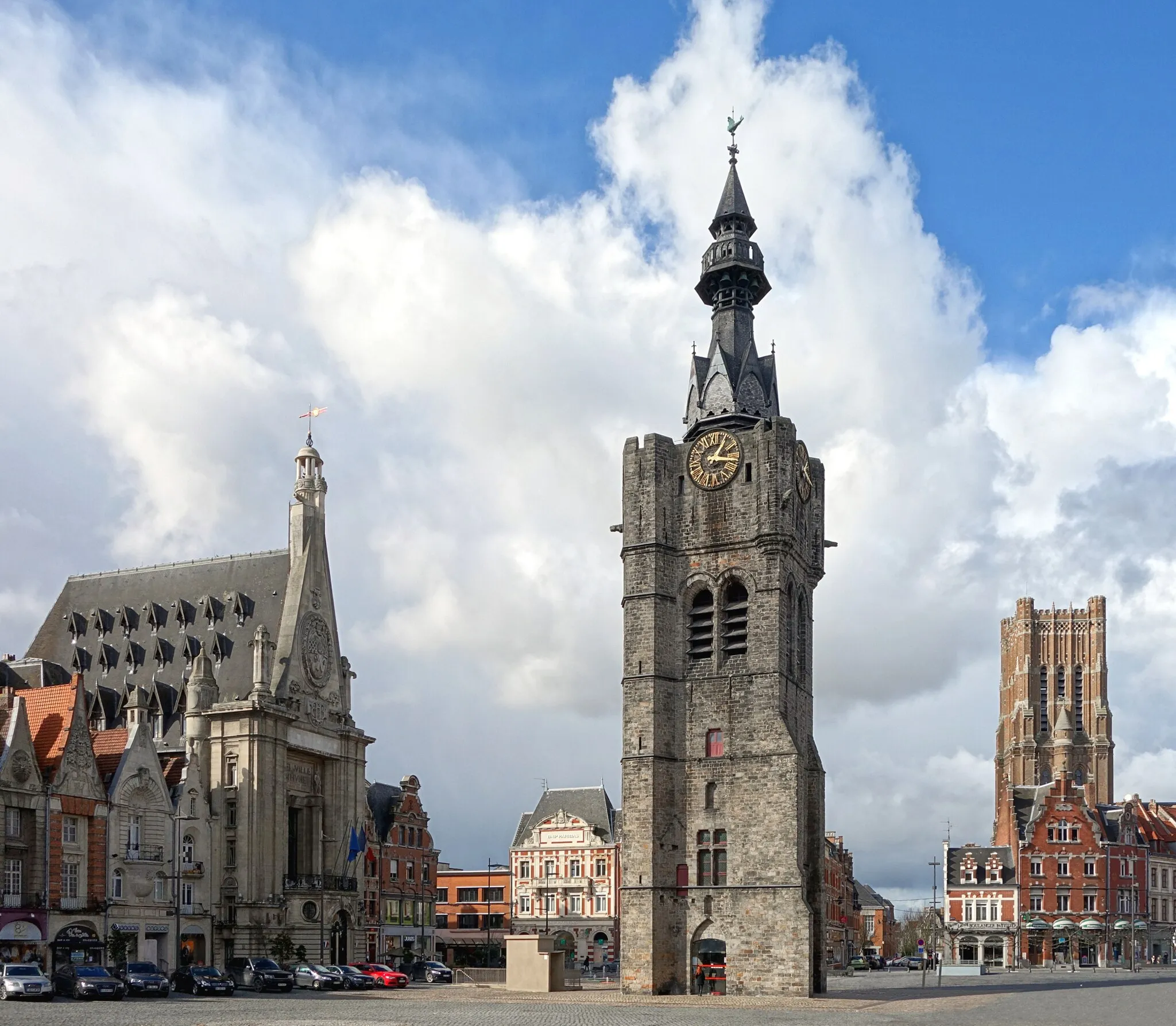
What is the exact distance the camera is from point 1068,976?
3337 inches

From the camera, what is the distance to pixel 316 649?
8488 centimetres

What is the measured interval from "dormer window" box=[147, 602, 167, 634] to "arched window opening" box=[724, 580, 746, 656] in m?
38.8

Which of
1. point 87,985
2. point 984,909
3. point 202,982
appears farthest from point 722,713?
point 984,909

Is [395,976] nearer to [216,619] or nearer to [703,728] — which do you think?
[703,728]

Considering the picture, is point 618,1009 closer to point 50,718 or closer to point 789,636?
point 789,636

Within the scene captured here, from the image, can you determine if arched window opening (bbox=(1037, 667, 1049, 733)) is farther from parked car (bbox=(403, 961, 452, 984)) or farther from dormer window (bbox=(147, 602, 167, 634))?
dormer window (bbox=(147, 602, 167, 634))

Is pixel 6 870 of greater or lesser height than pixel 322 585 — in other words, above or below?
below

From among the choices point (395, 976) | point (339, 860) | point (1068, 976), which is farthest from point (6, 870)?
point (1068, 976)

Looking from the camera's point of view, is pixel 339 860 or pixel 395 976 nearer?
pixel 395 976

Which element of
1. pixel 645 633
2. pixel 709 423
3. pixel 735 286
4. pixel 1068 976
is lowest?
pixel 1068 976

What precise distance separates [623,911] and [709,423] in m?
22.1

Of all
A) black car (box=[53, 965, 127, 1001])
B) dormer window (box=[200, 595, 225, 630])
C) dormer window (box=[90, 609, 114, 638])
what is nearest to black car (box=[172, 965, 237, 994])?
black car (box=[53, 965, 127, 1001])

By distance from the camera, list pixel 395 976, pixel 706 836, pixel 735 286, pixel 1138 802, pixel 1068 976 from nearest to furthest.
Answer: pixel 706 836, pixel 395 976, pixel 735 286, pixel 1068 976, pixel 1138 802

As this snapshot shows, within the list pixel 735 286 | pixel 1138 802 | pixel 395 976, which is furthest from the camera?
pixel 1138 802
